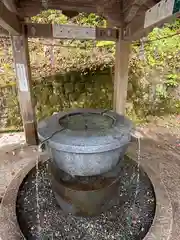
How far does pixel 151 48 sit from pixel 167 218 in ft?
17.6

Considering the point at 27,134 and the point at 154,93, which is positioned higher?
the point at 154,93

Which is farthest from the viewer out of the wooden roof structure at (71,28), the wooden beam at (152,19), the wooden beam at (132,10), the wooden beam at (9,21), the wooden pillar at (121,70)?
the wooden pillar at (121,70)

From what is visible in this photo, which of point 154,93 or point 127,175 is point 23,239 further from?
point 154,93

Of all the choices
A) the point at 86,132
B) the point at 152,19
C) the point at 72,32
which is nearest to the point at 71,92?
the point at 72,32

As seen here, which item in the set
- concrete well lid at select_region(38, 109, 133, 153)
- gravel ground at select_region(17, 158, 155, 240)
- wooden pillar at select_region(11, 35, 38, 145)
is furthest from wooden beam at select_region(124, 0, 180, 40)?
gravel ground at select_region(17, 158, 155, 240)

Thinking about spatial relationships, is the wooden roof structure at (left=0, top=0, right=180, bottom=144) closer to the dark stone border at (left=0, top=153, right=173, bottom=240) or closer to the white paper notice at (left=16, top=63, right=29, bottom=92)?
the white paper notice at (left=16, top=63, right=29, bottom=92)

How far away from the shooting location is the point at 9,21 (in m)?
2.54

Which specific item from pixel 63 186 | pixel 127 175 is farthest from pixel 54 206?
pixel 127 175

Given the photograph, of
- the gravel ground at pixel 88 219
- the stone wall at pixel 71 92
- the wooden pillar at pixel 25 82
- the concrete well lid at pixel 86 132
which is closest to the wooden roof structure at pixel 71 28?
the wooden pillar at pixel 25 82

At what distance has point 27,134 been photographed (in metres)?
3.86

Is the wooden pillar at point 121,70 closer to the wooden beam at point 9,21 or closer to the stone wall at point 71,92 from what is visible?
the stone wall at point 71,92

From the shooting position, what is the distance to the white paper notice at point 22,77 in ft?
11.0

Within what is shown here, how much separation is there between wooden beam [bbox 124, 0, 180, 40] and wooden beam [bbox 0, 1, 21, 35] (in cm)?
180

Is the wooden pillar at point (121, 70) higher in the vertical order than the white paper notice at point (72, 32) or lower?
lower
